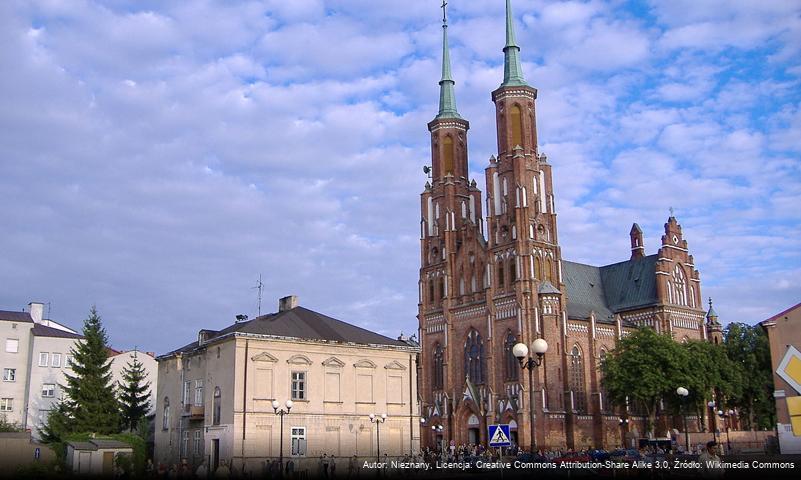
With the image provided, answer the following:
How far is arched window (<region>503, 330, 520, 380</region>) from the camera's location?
7569cm

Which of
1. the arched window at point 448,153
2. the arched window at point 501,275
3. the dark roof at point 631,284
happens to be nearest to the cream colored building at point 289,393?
the arched window at point 501,275

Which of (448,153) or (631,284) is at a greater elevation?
(448,153)

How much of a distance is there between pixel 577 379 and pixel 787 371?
102ft

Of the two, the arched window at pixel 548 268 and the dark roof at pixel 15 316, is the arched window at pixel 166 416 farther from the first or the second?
the arched window at pixel 548 268

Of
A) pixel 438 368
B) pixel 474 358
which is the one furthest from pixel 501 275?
pixel 438 368

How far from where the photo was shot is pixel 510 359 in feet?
251

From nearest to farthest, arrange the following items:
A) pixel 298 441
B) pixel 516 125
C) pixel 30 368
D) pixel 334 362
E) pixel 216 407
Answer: pixel 298 441
pixel 216 407
pixel 334 362
pixel 30 368
pixel 516 125

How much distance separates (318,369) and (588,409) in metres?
35.9

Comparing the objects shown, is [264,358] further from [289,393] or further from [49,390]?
[49,390]

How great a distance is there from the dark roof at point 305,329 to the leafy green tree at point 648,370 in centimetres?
2320

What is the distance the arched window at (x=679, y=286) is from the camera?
3435 inches

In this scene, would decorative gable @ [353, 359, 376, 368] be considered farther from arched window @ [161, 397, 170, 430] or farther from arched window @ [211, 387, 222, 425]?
arched window @ [161, 397, 170, 430]

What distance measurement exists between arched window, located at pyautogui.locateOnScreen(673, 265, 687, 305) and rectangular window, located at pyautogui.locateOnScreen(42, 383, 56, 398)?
61.9 m

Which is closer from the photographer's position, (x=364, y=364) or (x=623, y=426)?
(x=364, y=364)
